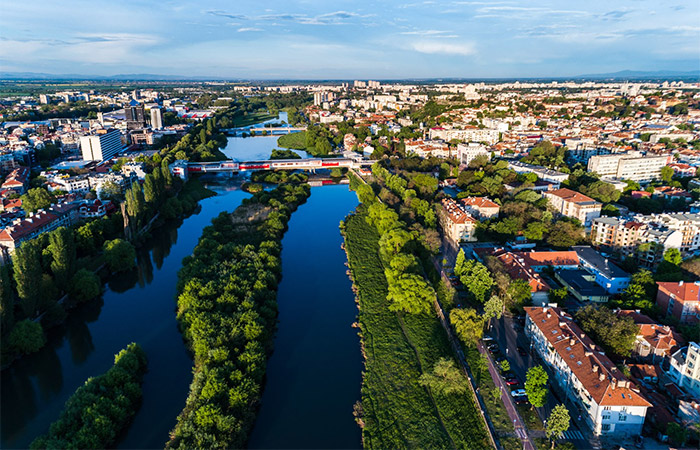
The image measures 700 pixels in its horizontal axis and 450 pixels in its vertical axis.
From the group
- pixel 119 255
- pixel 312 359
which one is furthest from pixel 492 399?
pixel 119 255

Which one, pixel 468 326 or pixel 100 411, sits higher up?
pixel 468 326

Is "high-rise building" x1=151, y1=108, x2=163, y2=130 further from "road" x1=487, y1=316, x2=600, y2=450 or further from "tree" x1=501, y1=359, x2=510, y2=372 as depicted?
"tree" x1=501, y1=359, x2=510, y2=372

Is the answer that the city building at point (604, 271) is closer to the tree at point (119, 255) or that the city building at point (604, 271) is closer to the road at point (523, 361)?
the road at point (523, 361)

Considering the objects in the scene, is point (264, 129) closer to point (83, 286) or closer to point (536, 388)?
point (83, 286)

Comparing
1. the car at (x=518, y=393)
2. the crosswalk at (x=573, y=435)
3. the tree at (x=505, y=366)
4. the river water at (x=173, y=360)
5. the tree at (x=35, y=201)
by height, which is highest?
the tree at (x=35, y=201)

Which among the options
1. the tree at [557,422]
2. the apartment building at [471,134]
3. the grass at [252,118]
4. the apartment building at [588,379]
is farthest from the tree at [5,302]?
the grass at [252,118]

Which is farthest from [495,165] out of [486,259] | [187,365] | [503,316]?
[187,365]
